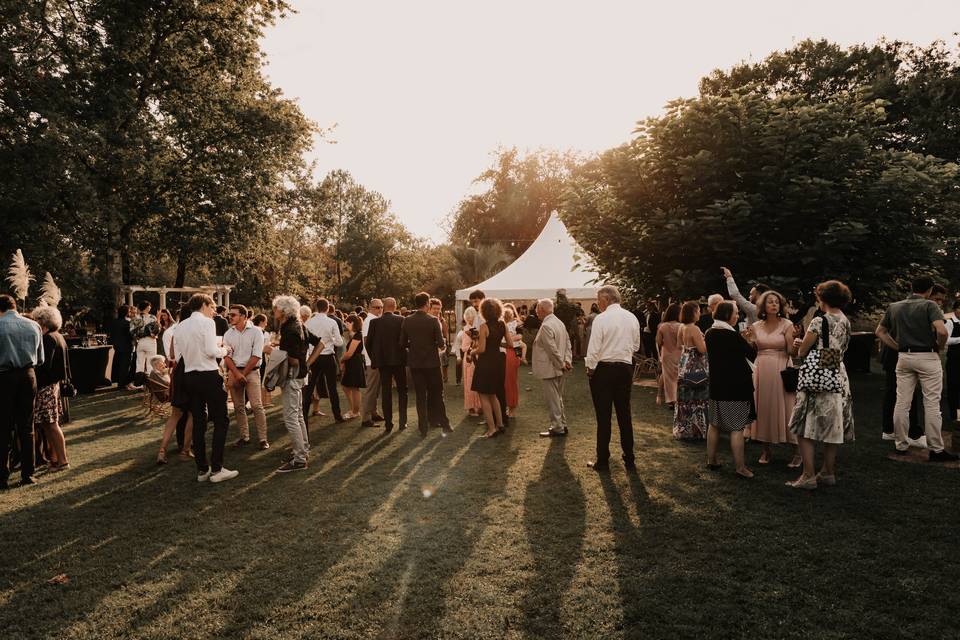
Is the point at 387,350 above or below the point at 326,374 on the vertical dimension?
above

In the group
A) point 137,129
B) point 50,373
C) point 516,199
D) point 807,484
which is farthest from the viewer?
point 516,199

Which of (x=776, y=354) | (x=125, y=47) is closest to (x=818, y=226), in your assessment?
(x=776, y=354)

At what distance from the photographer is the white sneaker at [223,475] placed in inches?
250

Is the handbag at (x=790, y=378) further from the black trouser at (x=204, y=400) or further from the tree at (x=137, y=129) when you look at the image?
the tree at (x=137, y=129)

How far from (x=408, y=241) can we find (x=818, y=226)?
39062 millimetres

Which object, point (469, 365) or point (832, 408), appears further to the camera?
point (469, 365)

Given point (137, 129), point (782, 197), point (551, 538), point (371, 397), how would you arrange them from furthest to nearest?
point (137, 129), point (782, 197), point (371, 397), point (551, 538)

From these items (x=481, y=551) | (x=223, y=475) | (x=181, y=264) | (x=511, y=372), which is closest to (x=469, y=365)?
(x=511, y=372)

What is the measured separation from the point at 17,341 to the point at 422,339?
4391 mm

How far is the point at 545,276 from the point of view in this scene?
2161 cm

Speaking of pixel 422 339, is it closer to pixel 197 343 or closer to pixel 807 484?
pixel 197 343

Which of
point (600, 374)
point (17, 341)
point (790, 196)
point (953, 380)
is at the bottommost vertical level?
point (953, 380)

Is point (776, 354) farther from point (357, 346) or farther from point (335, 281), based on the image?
point (335, 281)

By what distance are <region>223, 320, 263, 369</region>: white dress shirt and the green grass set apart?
1.50m
